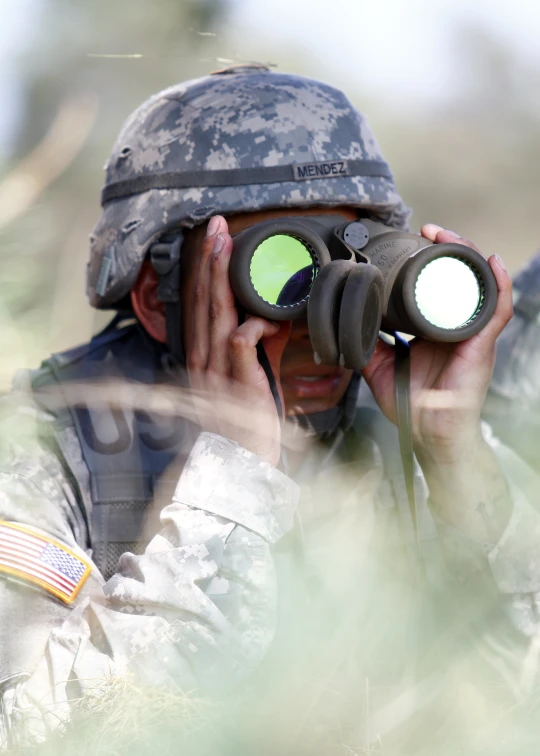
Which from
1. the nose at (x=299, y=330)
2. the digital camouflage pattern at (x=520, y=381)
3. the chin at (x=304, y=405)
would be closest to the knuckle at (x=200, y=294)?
the nose at (x=299, y=330)

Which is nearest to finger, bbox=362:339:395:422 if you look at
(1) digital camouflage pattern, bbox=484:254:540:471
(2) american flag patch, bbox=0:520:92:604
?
(1) digital camouflage pattern, bbox=484:254:540:471

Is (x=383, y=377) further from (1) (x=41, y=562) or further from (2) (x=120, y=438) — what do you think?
(1) (x=41, y=562)

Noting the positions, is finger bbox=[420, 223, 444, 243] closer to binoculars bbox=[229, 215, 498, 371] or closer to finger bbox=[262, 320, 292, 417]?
binoculars bbox=[229, 215, 498, 371]

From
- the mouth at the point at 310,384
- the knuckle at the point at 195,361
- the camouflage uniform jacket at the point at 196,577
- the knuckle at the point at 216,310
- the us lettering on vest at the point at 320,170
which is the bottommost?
the camouflage uniform jacket at the point at 196,577

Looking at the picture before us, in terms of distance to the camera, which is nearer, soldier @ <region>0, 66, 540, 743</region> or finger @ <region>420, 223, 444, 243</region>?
soldier @ <region>0, 66, 540, 743</region>

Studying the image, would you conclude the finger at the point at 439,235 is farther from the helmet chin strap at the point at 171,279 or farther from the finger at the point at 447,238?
the helmet chin strap at the point at 171,279

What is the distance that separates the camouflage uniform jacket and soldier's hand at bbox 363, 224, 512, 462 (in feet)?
0.77

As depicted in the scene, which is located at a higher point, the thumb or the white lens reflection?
the white lens reflection

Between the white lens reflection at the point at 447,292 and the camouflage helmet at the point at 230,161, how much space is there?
14.7 inches

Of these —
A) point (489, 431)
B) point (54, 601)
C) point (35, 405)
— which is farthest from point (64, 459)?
point (489, 431)

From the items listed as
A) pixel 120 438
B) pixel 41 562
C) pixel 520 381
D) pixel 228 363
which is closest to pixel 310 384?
pixel 228 363

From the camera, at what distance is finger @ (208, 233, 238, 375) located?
1.54 m

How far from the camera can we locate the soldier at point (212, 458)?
1.34 m

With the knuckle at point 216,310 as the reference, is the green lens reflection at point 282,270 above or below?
above
